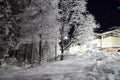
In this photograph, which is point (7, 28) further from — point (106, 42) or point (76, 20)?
point (106, 42)

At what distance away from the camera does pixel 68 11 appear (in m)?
29.5

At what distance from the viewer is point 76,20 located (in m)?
29.8

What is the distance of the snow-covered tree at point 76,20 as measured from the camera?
2916 centimetres

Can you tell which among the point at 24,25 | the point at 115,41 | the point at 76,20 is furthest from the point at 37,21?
the point at 115,41

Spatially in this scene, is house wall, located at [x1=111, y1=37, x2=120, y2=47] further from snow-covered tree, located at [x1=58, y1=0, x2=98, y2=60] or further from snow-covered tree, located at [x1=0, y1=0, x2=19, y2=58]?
snow-covered tree, located at [x1=0, y1=0, x2=19, y2=58]

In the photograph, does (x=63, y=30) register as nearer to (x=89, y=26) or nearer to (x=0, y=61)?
(x=89, y=26)

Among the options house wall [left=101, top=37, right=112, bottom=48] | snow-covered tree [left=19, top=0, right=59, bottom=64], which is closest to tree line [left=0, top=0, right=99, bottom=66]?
snow-covered tree [left=19, top=0, right=59, bottom=64]

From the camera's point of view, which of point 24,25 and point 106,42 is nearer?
point 24,25

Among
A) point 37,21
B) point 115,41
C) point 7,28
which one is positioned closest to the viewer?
point 7,28

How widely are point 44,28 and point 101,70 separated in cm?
1224

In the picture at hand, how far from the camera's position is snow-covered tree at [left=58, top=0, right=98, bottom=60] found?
29156 mm

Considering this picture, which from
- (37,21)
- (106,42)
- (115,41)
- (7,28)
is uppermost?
(37,21)

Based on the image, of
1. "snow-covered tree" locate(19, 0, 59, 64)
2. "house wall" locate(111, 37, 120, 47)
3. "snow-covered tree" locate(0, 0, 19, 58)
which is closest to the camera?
"snow-covered tree" locate(0, 0, 19, 58)

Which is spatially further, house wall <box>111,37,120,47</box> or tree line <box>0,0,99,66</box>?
house wall <box>111,37,120,47</box>
